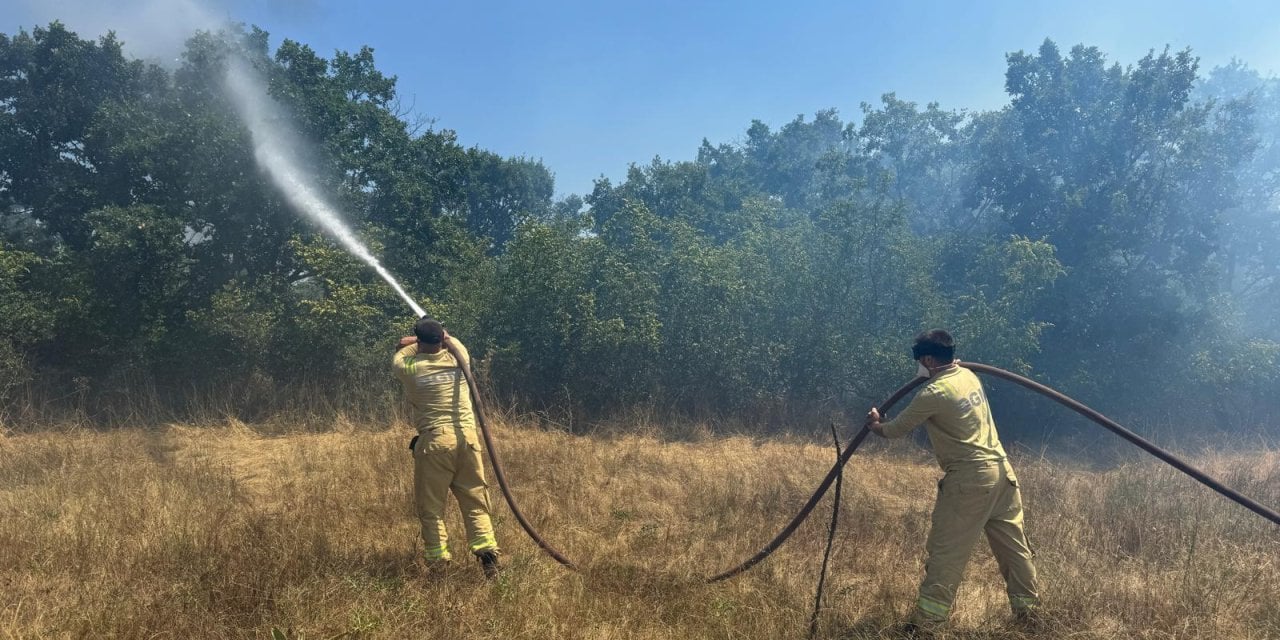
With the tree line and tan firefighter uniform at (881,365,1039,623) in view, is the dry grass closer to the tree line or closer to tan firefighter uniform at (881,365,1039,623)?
tan firefighter uniform at (881,365,1039,623)

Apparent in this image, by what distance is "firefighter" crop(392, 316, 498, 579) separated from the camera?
4.64m

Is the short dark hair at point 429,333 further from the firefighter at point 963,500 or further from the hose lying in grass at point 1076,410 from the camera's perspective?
the firefighter at point 963,500

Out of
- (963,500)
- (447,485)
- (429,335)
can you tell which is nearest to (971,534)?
(963,500)

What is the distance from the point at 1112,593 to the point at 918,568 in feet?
4.00

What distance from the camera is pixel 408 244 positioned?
44.3 feet

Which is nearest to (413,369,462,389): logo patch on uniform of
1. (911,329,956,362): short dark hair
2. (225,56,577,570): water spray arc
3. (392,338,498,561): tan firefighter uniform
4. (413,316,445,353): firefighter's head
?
(392,338,498,561): tan firefighter uniform

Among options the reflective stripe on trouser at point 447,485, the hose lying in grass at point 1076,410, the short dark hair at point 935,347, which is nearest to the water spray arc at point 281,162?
the reflective stripe on trouser at point 447,485

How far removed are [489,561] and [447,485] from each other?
60 cm

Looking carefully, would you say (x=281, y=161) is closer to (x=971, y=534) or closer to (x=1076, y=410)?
(x=971, y=534)

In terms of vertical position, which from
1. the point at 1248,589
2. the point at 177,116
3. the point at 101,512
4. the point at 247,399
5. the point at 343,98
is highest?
the point at 343,98

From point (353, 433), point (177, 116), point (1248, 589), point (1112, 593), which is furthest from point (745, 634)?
point (177, 116)

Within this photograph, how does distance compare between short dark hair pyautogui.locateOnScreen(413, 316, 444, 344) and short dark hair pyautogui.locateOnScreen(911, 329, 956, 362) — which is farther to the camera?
short dark hair pyautogui.locateOnScreen(413, 316, 444, 344)

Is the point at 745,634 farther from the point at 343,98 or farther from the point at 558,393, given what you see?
the point at 343,98

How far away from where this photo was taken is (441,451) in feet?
15.2
